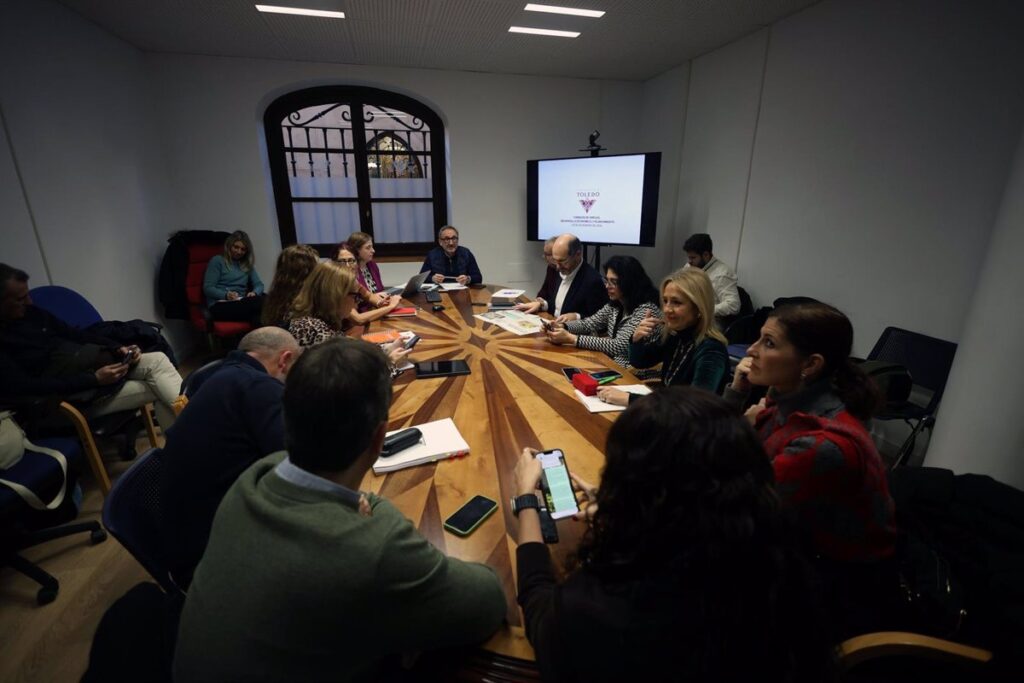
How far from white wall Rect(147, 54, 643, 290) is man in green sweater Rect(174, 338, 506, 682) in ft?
15.8

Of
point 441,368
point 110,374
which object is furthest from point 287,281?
point 110,374

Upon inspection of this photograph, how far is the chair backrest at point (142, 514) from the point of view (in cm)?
112

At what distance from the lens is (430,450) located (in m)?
1.47

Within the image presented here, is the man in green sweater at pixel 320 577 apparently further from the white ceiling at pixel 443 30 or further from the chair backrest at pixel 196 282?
the chair backrest at pixel 196 282

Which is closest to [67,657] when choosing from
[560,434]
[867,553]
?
[560,434]

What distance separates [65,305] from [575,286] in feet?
10.6

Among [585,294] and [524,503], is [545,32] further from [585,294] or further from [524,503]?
[524,503]

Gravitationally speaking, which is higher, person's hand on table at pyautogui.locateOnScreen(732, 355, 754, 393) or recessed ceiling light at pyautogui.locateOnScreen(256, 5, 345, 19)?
recessed ceiling light at pyautogui.locateOnScreen(256, 5, 345, 19)

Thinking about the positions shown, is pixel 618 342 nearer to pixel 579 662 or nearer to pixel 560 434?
pixel 560 434

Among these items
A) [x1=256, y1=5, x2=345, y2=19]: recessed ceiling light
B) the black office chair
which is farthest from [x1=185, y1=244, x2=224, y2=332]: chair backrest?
the black office chair

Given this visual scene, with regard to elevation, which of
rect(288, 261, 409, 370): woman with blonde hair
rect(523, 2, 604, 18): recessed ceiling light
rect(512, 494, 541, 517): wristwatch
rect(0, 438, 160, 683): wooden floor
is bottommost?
rect(0, 438, 160, 683): wooden floor

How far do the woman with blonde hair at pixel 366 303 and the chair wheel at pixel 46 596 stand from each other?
1.72 m

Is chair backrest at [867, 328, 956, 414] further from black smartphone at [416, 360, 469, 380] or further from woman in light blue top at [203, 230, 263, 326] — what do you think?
woman in light blue top at [203, 230, 263, 326]

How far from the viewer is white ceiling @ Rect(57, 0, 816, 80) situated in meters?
3.24
